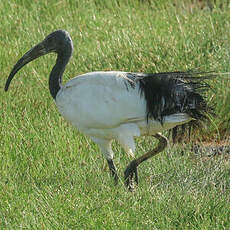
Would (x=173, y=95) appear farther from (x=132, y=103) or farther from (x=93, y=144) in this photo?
(x=93, y=144)

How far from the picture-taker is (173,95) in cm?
481

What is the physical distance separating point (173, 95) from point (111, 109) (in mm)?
427

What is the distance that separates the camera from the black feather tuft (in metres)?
4.80

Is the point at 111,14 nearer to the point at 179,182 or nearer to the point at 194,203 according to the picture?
the point at 179,182

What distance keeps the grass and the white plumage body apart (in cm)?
33

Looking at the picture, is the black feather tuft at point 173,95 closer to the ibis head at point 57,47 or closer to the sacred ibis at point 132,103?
the sacred ibis at point 132,103

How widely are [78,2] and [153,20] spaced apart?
1.13 meters

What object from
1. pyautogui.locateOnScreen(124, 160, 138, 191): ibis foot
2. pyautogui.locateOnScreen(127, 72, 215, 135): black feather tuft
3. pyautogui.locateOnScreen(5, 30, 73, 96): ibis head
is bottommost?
pyautogui.locateOnScreen(124, 160, 138, 191): ibis foot

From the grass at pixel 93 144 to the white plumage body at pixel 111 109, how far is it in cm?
33

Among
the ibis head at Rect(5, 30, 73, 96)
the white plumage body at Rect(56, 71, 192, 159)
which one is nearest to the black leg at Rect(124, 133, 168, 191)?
the white plumage body at Rect(56, 71, 192, 159)

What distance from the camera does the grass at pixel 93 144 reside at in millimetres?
4223

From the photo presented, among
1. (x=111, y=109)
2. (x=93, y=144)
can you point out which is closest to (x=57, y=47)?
(x=111, y=109)

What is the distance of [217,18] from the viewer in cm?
725

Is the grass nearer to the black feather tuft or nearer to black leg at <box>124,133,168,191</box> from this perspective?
black leg at <box>124,133,168,191</box>
